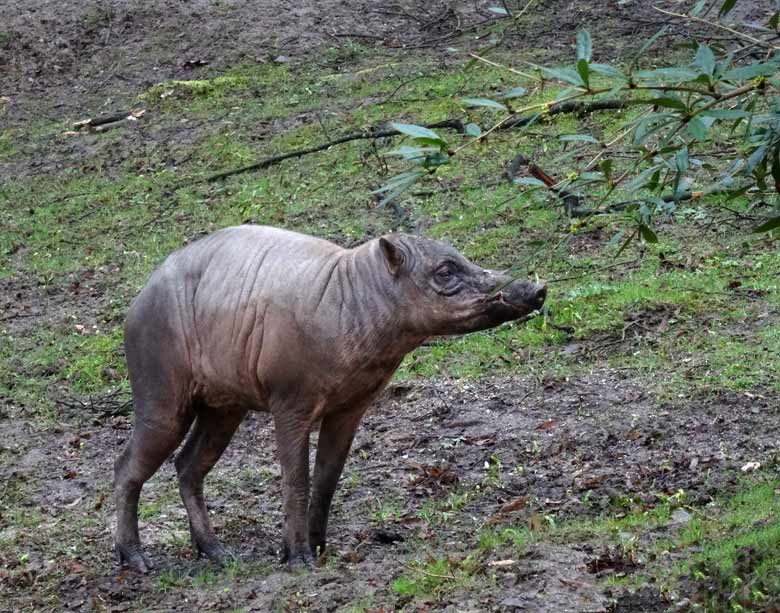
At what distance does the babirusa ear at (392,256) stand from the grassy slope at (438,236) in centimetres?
61

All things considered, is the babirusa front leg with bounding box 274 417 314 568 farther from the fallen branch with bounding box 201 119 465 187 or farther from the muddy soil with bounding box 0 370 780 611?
the fallen branch with bounding box 201 119 465 187

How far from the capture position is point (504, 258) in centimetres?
1067

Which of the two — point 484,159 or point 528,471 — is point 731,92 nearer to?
point 528,471

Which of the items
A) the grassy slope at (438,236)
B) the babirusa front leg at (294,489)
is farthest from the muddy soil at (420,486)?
the grassy slope at (438,236)

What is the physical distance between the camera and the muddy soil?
600cm

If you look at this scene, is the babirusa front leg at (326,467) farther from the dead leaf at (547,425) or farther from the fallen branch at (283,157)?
the fallen branch at (283,157)

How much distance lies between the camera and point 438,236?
11273 millimetres

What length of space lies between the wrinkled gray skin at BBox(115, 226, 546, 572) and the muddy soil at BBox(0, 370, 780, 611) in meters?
0.38

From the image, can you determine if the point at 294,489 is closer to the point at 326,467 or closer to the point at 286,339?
the point at 326,467

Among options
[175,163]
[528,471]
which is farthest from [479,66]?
[528,471]

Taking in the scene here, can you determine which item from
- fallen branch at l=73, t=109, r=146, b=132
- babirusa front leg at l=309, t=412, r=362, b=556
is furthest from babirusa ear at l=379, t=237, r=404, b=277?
fallen branch at l=73, t=109, r=146, b=132

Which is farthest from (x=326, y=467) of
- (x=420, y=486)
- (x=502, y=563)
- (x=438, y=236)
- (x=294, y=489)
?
(x=438, y=236)

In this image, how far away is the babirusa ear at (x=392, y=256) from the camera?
21.1 feet

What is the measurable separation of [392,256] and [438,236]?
485cm
